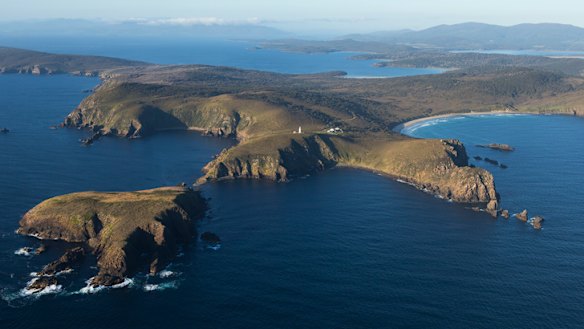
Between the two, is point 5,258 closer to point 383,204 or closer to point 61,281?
point 61,281

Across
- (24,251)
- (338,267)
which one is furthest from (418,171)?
(24,251)

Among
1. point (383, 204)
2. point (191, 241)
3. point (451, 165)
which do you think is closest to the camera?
point (191, 241)

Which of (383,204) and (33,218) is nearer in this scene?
(33,218)

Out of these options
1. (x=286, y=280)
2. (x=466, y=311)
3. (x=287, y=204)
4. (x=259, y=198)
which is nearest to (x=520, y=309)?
(x=466, y=311)

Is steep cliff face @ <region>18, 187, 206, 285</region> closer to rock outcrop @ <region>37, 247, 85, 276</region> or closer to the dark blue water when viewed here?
rock outcrop @ <region>37, 247, 85, 276</region>

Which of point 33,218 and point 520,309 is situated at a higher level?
point 33,218

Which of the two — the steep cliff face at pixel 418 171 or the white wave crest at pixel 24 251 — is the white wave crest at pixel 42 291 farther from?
the steep cliff face at pixel 418 171

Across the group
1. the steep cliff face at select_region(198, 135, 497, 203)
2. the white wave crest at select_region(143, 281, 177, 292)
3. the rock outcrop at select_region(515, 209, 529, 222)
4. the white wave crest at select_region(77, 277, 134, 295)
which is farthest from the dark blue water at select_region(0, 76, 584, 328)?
the steep cliff face at select_region(198, 135, 497, 203)
